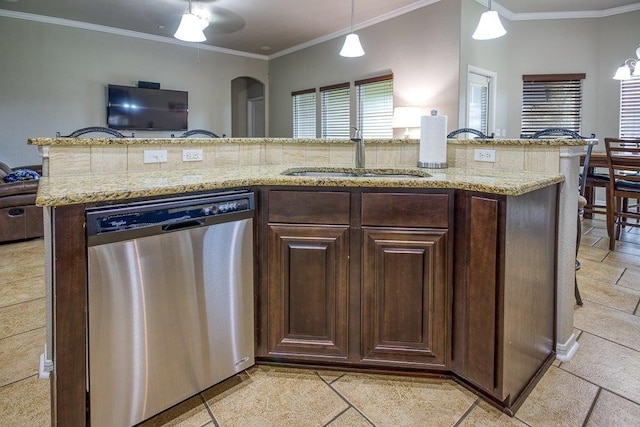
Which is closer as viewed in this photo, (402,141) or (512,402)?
(512,402)

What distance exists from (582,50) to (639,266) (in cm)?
380

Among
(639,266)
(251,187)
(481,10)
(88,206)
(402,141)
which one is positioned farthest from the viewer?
(481,10)

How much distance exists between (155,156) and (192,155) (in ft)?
0.68

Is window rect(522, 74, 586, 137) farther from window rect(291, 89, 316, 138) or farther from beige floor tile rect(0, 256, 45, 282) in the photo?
beige floor tile rect(0, 256, 45, 282)

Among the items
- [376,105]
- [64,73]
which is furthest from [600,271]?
[64,73]

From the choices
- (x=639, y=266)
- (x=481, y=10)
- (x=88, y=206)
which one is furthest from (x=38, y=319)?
(x=481, y=10)

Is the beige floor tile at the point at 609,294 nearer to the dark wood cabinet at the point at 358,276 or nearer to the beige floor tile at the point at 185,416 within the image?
the dark wood cabinet at the point at 358,276

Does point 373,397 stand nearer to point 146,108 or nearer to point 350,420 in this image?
point 350,420

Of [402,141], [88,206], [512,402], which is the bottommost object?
[512,402]

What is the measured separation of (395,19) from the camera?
17.6ft

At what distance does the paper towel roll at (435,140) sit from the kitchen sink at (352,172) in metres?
0.19

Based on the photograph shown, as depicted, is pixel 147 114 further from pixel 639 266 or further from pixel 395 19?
pixel 639 266

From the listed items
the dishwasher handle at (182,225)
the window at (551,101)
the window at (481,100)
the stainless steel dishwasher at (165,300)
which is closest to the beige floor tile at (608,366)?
the stainless steel dishwasher at (165,300)

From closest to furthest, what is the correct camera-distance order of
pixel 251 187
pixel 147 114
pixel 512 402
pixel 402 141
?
pixel 512 402 < pixel 251 187 < pixel 402 141 < pixel 147 114
